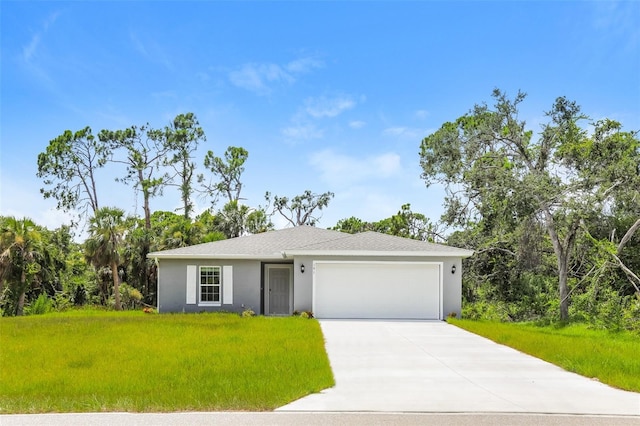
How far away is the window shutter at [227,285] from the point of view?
73.9ft

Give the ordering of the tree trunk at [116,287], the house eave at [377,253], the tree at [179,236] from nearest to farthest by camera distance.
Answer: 1. the house eave at [377,253]
2. the tree trunk at [116,287]
3. the tree at [179,236]

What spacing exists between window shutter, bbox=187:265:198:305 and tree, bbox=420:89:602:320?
31.8 ft

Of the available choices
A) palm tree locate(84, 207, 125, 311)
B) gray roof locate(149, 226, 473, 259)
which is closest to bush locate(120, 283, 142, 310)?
palm tree locate(84, 207, 125, 311)

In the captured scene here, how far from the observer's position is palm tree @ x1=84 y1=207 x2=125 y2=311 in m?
25.0

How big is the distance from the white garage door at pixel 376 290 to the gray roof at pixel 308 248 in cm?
52

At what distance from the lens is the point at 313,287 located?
20.9 m

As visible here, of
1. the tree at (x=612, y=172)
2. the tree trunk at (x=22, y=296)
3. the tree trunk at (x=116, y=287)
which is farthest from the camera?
the tree trunk at (x=116, y=287)

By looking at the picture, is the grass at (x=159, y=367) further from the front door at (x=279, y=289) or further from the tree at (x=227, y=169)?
the tree at (x=227, y=169)

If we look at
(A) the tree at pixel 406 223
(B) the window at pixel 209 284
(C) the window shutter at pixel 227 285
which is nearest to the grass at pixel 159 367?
(C) the window shutter at pixel 227 285

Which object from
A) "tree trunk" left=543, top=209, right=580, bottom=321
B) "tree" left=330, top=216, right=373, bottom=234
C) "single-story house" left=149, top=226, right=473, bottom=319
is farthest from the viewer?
"tree" left=330, top=216, right=373, bottom=234

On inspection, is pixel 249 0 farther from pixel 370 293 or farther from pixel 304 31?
pixel 370 293

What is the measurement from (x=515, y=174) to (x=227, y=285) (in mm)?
10972

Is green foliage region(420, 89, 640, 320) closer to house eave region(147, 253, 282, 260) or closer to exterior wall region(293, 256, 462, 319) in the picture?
Answer: exterior wall region(293, 256, 462, 319)

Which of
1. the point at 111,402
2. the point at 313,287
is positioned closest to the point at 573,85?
the point at 313,287
